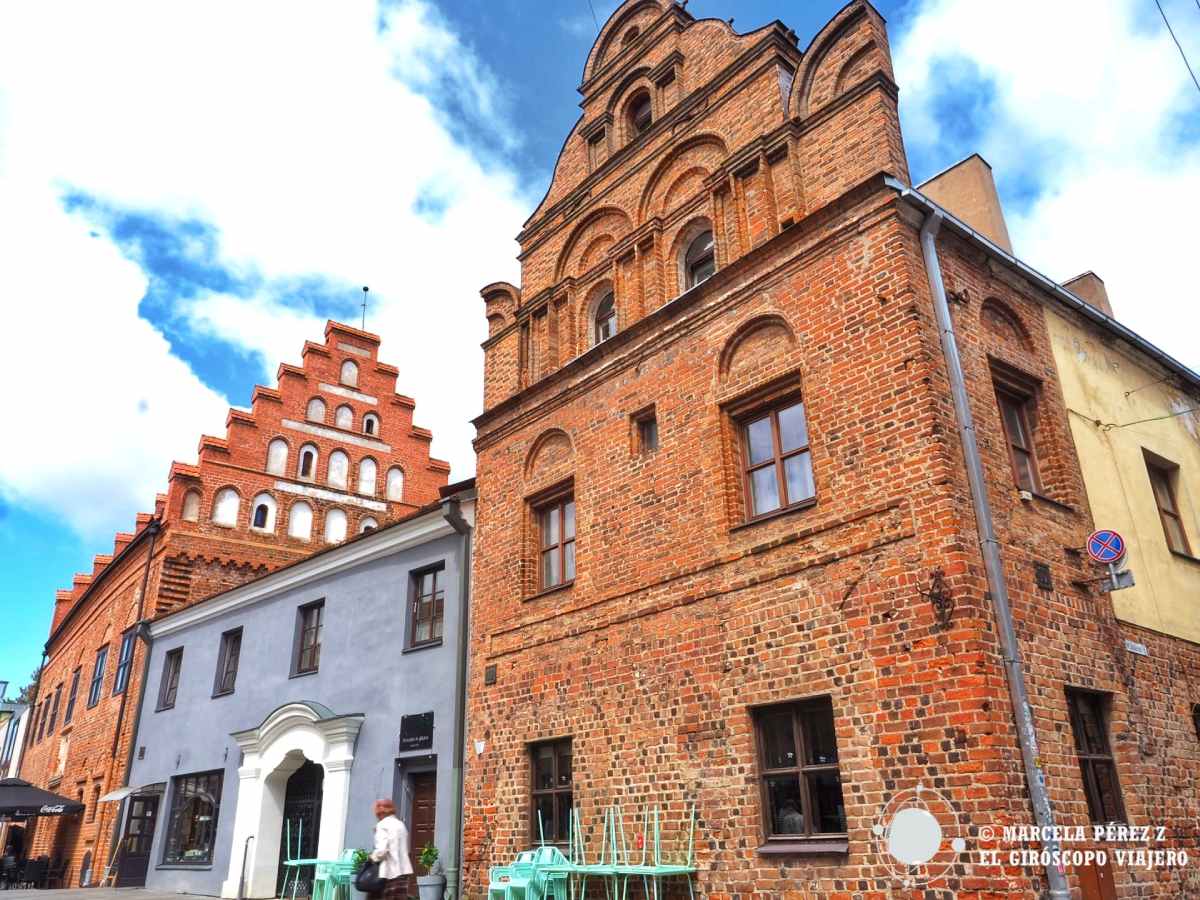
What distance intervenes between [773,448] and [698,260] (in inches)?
132

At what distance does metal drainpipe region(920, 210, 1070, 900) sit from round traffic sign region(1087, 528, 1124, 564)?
1563mm

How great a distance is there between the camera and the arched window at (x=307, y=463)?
2630 centimetres

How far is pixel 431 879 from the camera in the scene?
471 inches

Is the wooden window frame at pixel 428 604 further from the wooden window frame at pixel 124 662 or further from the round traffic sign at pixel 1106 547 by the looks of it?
the wooden window frame at pixel 124 662

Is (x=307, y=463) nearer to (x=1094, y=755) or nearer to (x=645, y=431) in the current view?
(x=645, y=431)

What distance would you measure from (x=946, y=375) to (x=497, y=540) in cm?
694

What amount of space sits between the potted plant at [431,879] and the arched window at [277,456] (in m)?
15.8

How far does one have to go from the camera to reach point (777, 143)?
36.1 ft

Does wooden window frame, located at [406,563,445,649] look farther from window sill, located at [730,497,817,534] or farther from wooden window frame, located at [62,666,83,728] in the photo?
wooden window frame, located at [62,666,83,728]

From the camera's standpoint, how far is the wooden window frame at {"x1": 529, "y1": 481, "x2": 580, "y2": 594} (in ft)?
40.0

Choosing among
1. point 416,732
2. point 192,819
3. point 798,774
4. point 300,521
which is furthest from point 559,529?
point 300,521

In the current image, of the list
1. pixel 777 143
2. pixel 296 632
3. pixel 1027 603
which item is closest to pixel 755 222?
pixel 777 143

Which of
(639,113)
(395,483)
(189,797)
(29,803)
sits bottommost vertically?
(189,797)

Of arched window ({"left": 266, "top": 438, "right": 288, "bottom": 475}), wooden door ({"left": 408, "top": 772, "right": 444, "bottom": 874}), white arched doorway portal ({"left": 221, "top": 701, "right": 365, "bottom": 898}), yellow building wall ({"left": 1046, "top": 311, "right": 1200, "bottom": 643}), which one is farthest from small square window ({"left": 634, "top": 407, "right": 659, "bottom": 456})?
arched window ({"left": 266, "top": 438, "right": 288, "bottom": 475})
